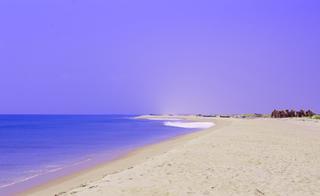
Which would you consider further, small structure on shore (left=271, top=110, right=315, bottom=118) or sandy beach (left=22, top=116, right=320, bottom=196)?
small structure on shore (left=271, top=110, right=315, bottom=118)

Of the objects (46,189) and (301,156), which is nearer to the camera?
(46,189)

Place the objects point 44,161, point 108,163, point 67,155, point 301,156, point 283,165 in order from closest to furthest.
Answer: point 283,165 → point 301,156 → point 108,163 → point 44,161 → point 67,155

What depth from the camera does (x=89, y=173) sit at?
1366 cm

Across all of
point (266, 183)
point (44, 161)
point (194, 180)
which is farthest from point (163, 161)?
point (44, 161)

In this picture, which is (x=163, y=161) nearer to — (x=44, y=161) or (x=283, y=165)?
(x=283, y=165)

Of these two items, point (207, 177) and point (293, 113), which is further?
point (293, 113)

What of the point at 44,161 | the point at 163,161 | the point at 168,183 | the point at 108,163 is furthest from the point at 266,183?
the point at 44,161

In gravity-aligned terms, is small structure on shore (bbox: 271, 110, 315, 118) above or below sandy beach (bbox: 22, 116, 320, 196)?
above

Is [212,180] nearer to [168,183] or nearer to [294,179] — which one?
[168,183]

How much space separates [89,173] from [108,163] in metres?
2.62

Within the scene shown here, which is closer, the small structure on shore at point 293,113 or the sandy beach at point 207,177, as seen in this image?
the sandy beach at point 207,177

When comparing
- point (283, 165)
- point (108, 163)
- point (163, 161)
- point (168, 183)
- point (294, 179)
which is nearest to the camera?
point (168, 183)

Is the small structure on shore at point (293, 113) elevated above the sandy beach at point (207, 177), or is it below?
above

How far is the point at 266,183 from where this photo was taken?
31.7 feet
